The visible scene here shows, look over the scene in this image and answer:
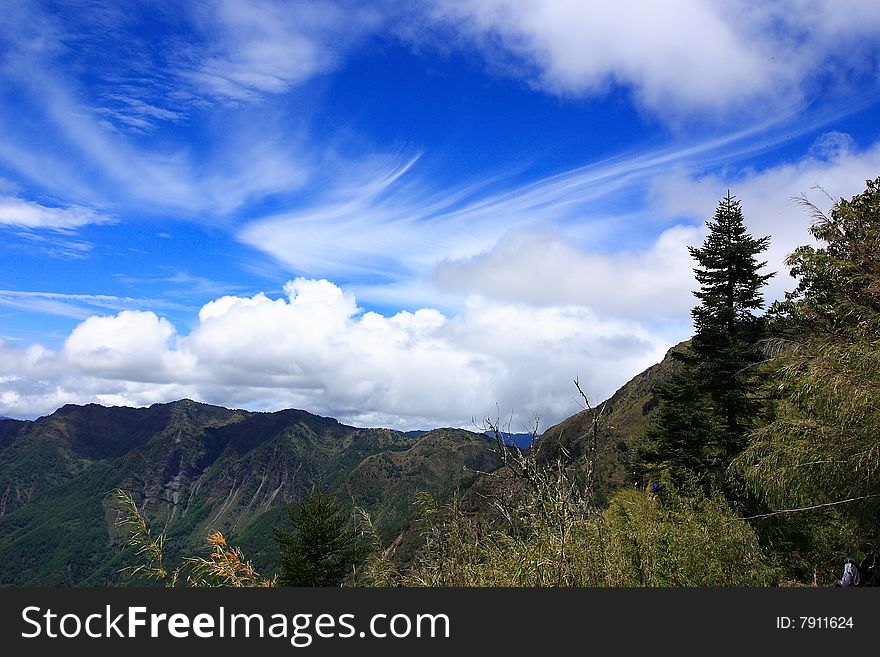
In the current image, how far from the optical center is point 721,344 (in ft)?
92.5

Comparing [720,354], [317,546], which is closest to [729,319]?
[720,354]

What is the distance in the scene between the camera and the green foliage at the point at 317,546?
40.0 meters

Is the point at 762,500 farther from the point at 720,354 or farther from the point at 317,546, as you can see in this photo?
the point at 317,546

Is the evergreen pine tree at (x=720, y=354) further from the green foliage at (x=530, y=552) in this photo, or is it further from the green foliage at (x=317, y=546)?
the green foliage at (x=317, y=546)

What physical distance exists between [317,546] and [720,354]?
31822 mm

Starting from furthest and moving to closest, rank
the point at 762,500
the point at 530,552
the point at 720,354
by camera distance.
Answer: the point at 720,354
the point at 762,500
the point at 530,552

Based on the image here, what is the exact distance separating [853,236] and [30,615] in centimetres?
1314

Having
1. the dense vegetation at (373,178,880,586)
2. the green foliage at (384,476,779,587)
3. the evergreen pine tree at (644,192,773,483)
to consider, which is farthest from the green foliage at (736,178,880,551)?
the evergreen pine tree at (644,192,773,483)

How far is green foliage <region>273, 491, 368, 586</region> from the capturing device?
1574 inches

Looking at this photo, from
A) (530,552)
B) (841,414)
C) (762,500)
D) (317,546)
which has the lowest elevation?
(317,546)

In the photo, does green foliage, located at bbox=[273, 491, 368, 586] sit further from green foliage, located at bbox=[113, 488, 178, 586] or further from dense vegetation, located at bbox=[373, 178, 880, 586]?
green foliage, located at bbox=[113, 488, 178, 586]

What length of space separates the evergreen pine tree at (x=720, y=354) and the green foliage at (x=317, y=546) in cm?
2400

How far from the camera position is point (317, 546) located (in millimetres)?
43188

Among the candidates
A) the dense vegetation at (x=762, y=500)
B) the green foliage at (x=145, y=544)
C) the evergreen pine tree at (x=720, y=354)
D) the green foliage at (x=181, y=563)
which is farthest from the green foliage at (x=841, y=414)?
the evergreen pine tree at (x=720, y=354)
